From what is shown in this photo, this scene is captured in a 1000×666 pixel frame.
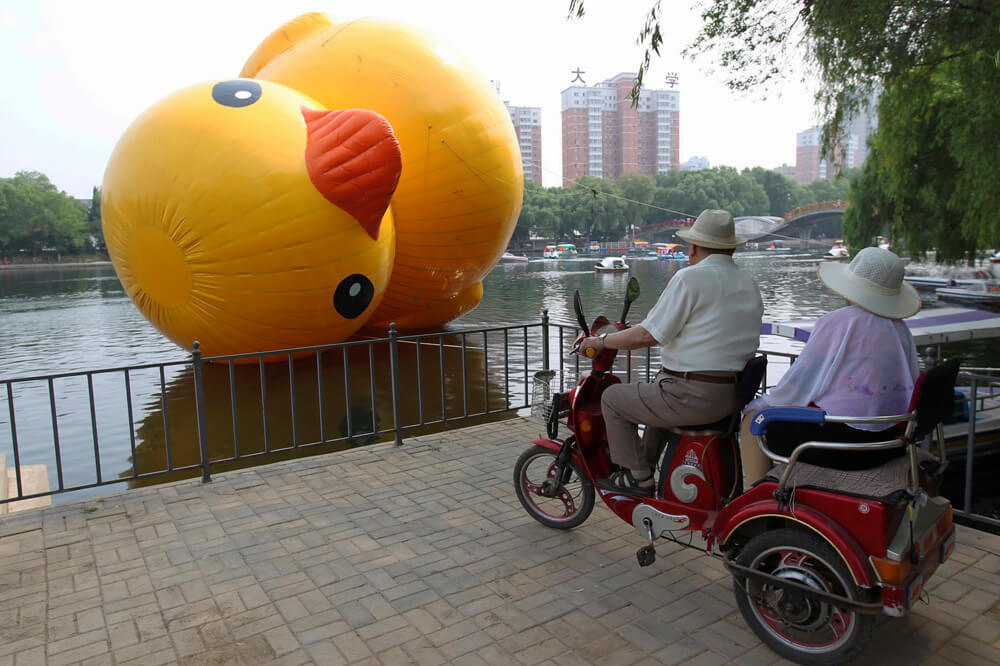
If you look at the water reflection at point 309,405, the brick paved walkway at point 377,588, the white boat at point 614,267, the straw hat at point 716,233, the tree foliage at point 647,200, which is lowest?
the water reflection at point 309,405

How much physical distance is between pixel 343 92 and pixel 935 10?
25.8 feet

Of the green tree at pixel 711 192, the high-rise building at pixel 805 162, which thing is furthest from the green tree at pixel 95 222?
the high-rise building at pixel 805 162

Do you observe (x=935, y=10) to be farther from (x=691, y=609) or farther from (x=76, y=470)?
(x=76, y=470)

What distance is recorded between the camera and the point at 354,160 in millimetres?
8859

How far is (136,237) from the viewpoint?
9.09 m

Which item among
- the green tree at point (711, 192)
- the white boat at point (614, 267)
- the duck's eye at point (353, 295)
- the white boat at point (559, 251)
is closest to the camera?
the duck's eye at point (353, 295)

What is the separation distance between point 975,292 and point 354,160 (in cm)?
2269

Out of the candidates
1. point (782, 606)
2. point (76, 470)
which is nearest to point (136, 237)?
point (76, 470)

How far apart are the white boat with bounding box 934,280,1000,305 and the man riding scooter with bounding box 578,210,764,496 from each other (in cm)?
2391

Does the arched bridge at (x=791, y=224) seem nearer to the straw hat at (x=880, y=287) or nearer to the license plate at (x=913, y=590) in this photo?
the straw hat at (x=880, y=287)

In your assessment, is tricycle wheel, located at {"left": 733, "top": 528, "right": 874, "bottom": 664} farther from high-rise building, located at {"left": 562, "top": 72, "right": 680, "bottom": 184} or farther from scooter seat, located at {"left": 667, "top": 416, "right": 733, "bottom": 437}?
high-rise building, located at {"left": 562, "top": 72, "right": 680, "bottom": 184}

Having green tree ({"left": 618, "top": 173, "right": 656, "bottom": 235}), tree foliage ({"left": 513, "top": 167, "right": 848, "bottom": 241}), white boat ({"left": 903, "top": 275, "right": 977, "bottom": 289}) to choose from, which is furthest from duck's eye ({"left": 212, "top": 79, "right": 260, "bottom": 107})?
green tree ({"left": 618, "top": 173, "right": 656, "bottom": 235})

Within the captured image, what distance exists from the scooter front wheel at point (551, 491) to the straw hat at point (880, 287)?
1890 millimetres

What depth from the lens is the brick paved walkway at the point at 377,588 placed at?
3184 mm
